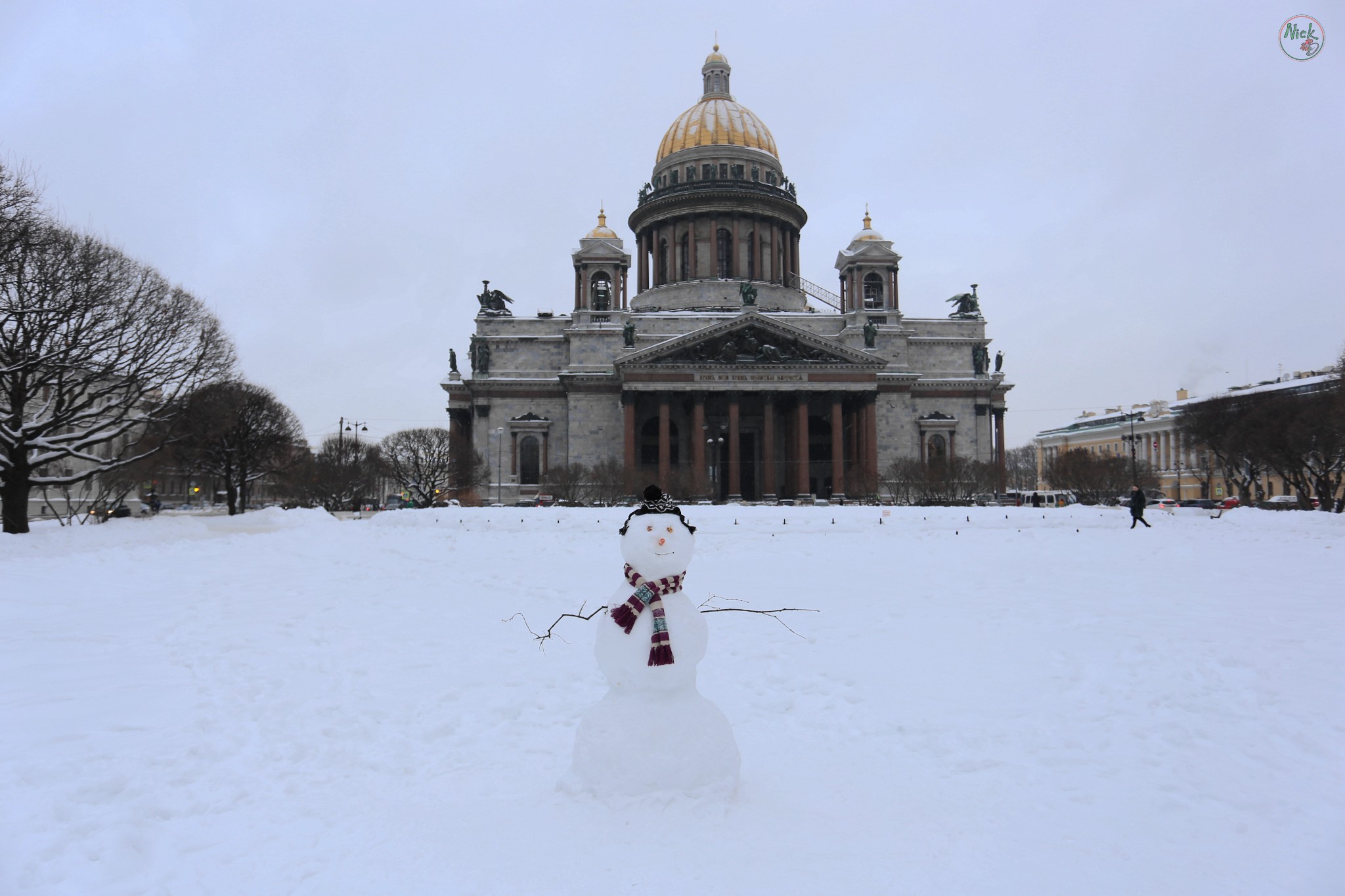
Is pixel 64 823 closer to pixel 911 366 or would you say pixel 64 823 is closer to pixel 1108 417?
pixel 911 366

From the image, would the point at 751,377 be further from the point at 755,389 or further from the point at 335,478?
the point at 335,478

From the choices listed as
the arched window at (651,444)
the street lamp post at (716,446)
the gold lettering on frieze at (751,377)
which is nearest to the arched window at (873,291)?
the gold lettering on frieze at (751,377)

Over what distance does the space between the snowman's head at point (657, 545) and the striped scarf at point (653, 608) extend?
0.18 ft

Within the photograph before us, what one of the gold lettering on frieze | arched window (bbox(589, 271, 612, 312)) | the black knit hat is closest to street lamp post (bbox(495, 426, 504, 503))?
arched window (bbox(589, 271, 612, 312))

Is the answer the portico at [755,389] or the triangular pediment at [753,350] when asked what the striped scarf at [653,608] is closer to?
the portico at [755,389]

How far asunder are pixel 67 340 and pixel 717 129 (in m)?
44.9

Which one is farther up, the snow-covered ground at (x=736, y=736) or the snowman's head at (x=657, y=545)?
the snowman's head at (x=657, y=545)

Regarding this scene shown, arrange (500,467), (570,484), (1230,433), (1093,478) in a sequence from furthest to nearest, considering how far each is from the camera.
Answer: (500,467), (1230,433), (1093,478), (570,484)

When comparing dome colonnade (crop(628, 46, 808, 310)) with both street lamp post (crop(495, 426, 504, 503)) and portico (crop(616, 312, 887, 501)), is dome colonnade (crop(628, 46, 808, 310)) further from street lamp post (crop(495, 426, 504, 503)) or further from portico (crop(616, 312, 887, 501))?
street lamp post (crop(495, 426, 504, 503))

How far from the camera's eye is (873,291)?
53.2 metres

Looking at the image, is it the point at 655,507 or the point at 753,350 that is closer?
the point at 655,507

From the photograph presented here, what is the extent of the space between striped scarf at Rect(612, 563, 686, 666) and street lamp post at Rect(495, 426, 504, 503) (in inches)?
1567

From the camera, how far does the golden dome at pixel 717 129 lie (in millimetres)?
56500

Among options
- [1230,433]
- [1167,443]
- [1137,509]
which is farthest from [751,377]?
[1167,443]
